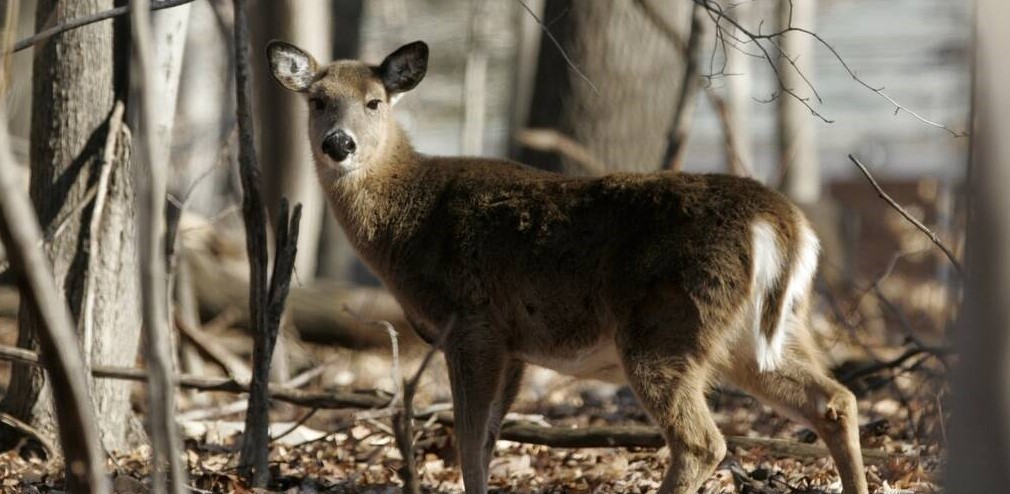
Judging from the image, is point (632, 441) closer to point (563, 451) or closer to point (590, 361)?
point (590, 361)

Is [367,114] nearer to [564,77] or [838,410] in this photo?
[838,410]

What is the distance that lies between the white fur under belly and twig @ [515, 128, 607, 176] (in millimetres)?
4398

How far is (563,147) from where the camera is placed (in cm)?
1111

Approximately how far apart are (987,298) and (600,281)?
2699mm

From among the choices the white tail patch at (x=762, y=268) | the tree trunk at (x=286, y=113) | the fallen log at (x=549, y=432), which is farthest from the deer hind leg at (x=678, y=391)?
the tree trunk at (x=286, y=113)

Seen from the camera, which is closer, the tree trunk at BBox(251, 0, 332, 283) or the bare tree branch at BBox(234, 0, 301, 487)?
the bare tree branch at BBox(234, 0, 301, 487)

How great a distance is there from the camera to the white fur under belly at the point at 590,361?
6188 millimetres

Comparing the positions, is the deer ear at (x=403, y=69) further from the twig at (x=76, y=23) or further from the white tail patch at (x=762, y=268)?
the white tail patch at (x=762, y=268)

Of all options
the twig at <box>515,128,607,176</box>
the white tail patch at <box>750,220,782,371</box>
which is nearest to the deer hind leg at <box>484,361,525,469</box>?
the white tail patch at <box>750,220,782,371</box>

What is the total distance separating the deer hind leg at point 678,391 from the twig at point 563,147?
16.9ft

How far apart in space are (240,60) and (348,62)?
102cm

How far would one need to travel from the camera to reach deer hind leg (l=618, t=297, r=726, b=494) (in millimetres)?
5676

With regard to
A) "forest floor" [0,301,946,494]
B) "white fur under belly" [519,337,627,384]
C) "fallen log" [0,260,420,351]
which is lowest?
"forest floor" [0,301,946,494]

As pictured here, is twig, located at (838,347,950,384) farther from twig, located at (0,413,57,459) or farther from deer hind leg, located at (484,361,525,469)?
twig, located at (0,413,57,459)
